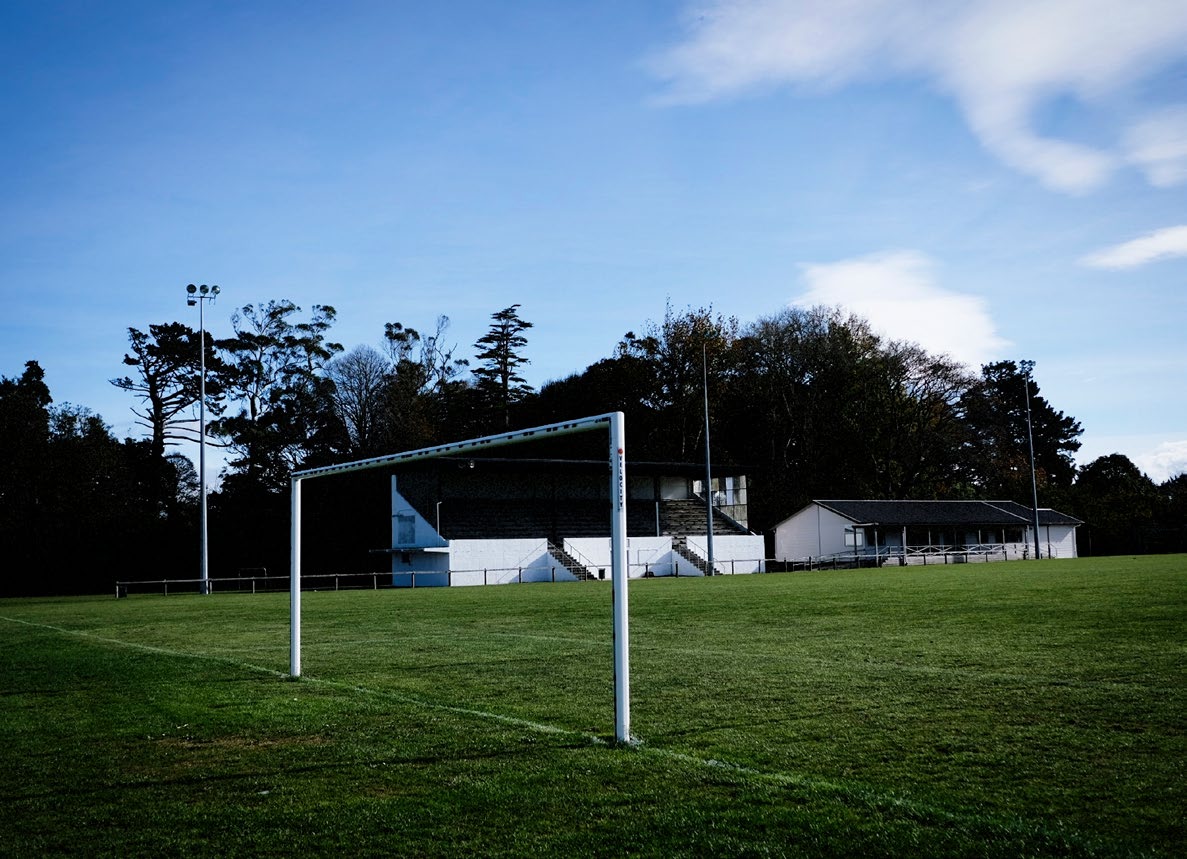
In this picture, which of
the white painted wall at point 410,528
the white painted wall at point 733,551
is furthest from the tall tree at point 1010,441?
the white painted wall at point 410,528

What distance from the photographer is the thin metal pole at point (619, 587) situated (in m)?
6.64

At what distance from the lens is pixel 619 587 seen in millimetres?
6910

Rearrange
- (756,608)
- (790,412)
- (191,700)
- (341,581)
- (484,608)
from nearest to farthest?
(191,700), (756,608), (484,608), (341,581), (790,412)

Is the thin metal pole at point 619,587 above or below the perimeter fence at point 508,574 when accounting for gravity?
above

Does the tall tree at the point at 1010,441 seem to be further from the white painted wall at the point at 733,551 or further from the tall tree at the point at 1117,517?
the white painted wall at the point at 733,551

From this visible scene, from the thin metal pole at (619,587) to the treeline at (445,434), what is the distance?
47642 millimetres

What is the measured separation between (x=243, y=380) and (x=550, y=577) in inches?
1130

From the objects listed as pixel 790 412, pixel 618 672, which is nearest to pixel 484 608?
pixel 618 672

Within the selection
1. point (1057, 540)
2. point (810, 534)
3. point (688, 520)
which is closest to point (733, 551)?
point (688, 520)

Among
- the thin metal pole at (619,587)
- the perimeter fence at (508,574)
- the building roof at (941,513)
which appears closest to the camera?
the thin metal pole at (619,587)

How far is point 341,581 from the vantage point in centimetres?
4775

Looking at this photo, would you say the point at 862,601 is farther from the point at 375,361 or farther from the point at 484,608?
the point at 375,361

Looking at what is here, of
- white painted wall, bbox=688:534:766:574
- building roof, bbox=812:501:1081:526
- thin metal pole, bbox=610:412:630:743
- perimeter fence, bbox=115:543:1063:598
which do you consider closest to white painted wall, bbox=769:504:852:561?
building roof, bbox=812:501:1081:526

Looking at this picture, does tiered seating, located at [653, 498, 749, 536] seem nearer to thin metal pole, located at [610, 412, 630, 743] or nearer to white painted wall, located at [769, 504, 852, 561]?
white painted wall, located at [769, 504, 852, 561]
